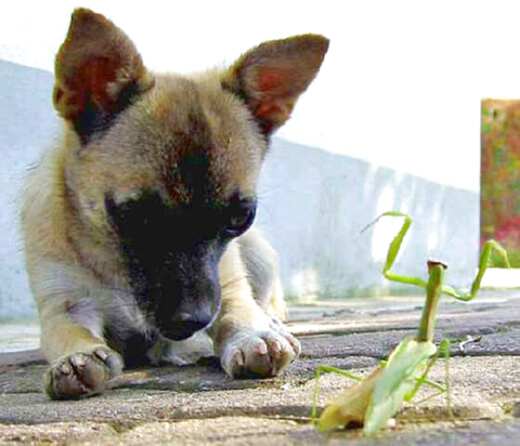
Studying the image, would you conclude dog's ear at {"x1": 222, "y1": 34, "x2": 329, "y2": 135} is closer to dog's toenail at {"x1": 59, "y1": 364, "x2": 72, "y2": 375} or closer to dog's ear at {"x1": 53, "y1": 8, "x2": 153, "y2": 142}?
dog's ear at {"x1": 53, "y1": 8, "x2": 153, "y2": 142}

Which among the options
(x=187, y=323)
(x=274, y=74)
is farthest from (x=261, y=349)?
(x=274, y=74)

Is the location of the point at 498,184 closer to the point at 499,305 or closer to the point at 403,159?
the point at 403,159

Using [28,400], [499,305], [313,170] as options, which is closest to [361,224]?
[313,170]

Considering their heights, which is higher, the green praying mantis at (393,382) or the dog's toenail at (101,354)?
the green praying mantis at (393,382)

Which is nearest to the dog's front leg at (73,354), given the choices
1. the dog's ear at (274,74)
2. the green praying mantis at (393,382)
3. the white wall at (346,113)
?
the dog's ear at (274,74)

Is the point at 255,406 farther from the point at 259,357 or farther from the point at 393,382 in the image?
the point at 259,357

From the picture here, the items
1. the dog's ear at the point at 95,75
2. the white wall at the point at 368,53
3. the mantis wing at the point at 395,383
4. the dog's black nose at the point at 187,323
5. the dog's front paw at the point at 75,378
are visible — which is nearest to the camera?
the mantis wing at the point at 395,383

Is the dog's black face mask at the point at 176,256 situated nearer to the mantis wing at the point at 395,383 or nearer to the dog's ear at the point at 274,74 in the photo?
the dog's ear at the point at 274,74

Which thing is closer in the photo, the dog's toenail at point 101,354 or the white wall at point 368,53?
the dog's toenail at point 101,354
